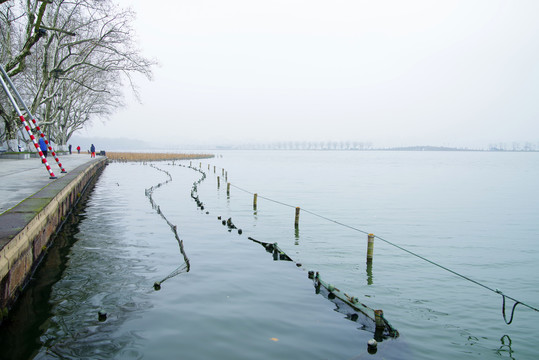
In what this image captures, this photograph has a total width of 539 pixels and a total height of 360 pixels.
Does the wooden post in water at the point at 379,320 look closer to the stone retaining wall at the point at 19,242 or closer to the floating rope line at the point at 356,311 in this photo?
the floating rope line at the point at 356,311

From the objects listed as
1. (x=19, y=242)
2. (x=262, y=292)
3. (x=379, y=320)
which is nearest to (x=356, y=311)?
(x=379, y=320)

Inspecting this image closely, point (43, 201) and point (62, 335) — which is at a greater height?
point (43, 201)

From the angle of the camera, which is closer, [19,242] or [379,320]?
[19,242]

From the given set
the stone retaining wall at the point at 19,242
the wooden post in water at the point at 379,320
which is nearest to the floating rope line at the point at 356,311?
the wooden post in water at the point at 379,320

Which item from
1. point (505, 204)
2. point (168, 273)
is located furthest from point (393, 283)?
point (505, 204)

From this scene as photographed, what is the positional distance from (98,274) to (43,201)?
246cm

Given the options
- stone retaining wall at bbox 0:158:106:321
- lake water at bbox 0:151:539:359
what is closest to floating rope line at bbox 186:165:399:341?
lake water at bbox 0:151:539:359

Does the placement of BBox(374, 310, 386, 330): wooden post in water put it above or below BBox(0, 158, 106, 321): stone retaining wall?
below

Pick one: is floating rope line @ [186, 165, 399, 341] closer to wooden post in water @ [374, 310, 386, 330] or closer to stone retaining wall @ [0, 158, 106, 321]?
wooden post in water @ [374, 310, 386, 330]

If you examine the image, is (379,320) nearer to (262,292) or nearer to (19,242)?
(262,292)

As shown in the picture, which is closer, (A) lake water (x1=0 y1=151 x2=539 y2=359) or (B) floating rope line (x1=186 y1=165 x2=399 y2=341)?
(A) lake water (x1=0 y1=151 x2=539 y2=359)

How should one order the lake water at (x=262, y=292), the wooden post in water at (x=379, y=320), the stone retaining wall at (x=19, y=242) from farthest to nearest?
the wooden post in water at (x=379, y=320) < the lake water at (x=262, y=292) < the stone retaining wall at (x=19, y=242)

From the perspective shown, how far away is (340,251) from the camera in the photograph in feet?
51.9

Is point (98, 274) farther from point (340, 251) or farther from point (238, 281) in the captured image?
point (340, 251)
